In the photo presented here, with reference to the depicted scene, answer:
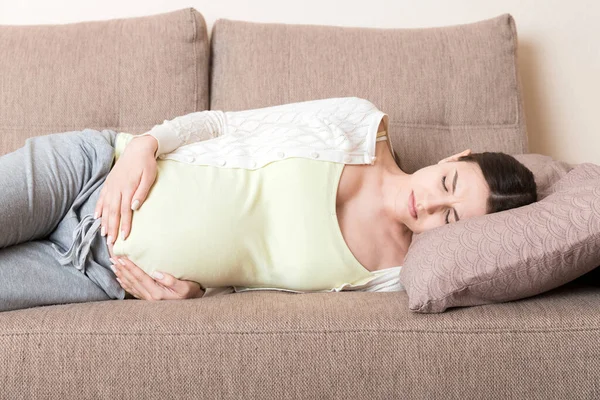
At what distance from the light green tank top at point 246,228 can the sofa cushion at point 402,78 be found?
456 millimetres

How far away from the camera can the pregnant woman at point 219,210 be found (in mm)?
1411

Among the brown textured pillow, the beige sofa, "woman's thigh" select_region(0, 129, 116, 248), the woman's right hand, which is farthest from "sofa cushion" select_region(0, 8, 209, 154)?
the brown textured pillow

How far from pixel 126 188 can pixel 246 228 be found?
0.96ft

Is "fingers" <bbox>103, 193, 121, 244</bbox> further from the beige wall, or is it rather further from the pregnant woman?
the beige wall

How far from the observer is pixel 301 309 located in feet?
4.03

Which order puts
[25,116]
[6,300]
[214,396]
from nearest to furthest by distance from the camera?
[214,396] → [6,300] → [25,116]

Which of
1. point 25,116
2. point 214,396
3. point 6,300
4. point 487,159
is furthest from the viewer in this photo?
point 25,116

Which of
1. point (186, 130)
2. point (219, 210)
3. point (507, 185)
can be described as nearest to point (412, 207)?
point (507, 185)

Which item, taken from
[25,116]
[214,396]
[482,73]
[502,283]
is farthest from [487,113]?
[25,116]

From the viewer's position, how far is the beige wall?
2.18 meters

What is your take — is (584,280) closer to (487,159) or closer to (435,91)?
(487,159)

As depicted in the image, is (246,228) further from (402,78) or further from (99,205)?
(402,78)

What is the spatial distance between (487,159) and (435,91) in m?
0.47

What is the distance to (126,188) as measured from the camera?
143 centimetres
